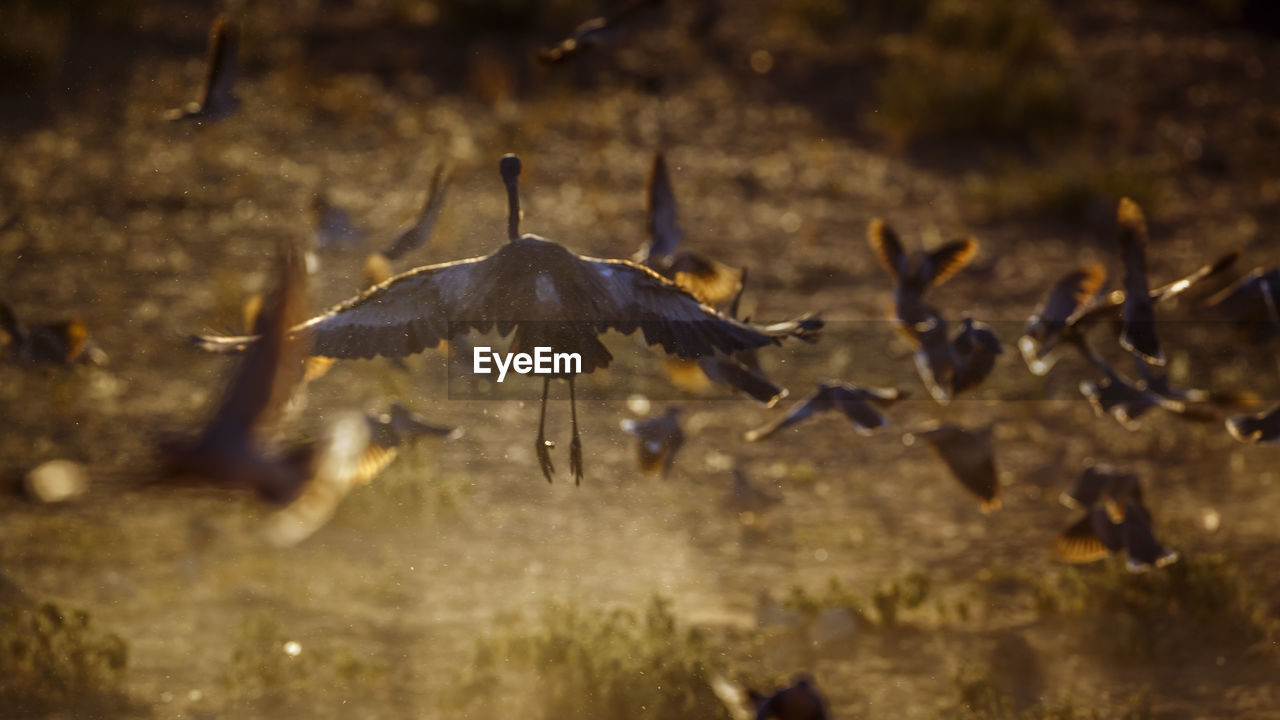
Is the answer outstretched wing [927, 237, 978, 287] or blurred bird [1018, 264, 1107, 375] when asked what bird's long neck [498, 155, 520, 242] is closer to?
outstretched wing [927, 237, 978, 287]

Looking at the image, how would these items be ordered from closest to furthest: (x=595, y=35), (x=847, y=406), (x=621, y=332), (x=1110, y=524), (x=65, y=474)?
1. (x=621, y=332)
2. (x=847, y=406)
3. (x=1110, y=524)
4. (x=595, y=35)
5. (x=65, y=474)

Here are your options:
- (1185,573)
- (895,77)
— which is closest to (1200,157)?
(895,77)

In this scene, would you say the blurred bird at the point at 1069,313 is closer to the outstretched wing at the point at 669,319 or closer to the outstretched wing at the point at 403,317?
the outstretched wing at the point at 669,319

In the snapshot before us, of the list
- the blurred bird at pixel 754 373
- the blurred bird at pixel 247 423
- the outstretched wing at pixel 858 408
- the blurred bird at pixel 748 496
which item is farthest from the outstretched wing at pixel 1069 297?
the blurred bird at pixel 247 423

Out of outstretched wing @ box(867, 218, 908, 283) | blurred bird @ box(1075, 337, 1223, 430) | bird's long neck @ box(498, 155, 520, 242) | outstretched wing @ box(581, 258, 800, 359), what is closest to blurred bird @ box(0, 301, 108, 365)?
bird's long neck @ box(498, 155, 520, 242)

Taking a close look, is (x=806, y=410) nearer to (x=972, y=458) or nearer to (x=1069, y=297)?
(x=972, y=458)

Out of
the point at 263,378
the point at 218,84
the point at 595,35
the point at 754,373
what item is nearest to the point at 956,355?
the point at 754,373

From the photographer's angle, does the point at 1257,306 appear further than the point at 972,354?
Yes
